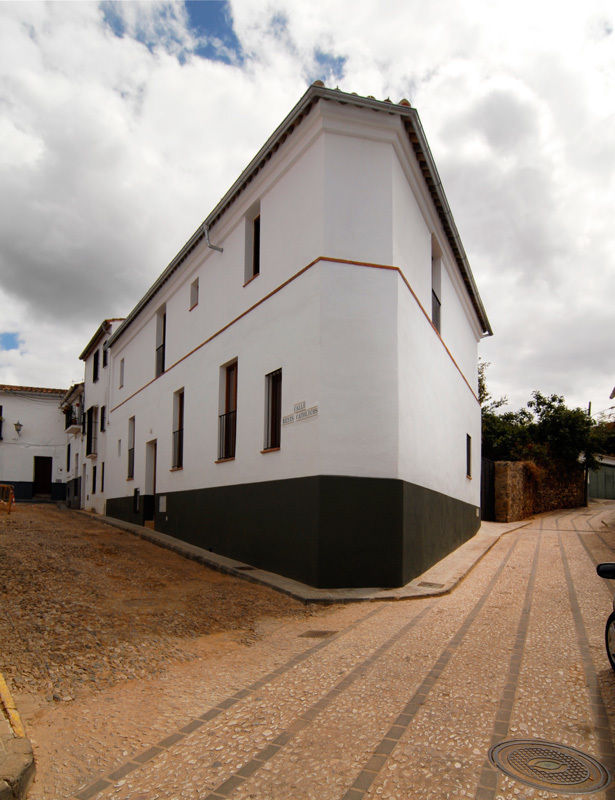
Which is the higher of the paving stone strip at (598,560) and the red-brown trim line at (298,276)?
the red-brown trim line at (298,276)

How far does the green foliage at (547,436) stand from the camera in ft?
86.3

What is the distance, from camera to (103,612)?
6.57 m

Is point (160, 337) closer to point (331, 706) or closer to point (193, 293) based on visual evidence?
point (193, 293)

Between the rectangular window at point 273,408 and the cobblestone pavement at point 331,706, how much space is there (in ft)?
11.0

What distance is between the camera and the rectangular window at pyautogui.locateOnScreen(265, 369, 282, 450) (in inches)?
406

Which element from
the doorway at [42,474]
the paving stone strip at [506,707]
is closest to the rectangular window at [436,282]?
the paving stone strip at [506,707]

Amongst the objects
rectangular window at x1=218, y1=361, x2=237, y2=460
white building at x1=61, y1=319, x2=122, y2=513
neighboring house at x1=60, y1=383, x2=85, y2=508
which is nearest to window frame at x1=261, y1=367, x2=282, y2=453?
rectangular window at x1=218, y1=361, x2=237, y2=460

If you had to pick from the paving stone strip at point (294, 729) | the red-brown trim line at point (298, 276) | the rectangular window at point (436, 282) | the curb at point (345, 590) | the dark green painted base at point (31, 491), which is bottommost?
the dark green painted base at point (31, 491)

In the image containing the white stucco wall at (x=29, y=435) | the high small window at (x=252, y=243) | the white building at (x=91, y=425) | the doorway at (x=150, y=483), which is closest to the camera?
the high small window at (x=252, y=243)

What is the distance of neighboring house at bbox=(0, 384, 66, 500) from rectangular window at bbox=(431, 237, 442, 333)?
1202 inches

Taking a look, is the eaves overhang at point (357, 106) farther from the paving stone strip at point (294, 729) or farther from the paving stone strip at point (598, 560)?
the paving stone strip at point (294, 729)

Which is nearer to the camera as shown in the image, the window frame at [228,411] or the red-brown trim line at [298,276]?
the red-brown trim line at [298,276]

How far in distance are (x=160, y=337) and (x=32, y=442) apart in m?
24.1

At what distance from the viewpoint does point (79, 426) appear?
31328mm
